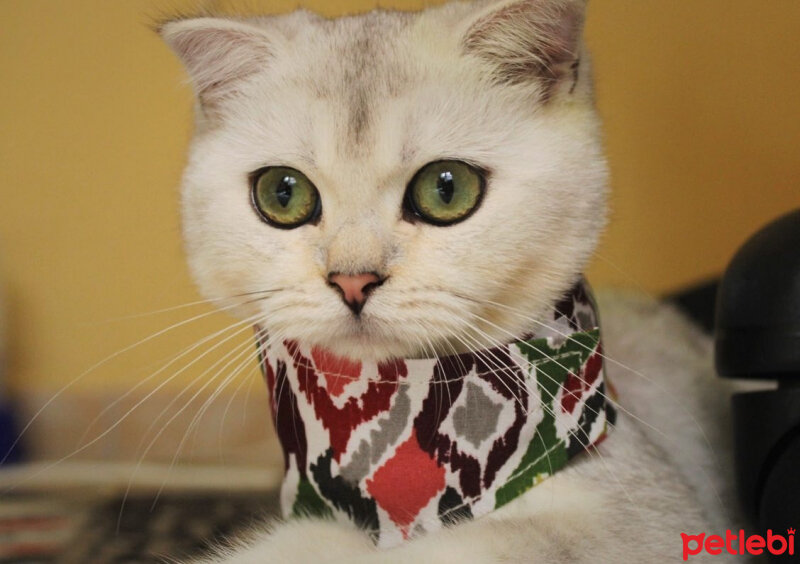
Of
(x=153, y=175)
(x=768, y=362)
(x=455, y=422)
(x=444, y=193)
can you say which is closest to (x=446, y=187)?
(x=444, y=193)

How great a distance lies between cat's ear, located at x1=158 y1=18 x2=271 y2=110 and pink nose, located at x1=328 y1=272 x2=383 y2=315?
1.05 feet

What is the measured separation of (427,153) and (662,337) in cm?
80

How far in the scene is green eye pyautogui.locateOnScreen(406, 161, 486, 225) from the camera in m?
0.74

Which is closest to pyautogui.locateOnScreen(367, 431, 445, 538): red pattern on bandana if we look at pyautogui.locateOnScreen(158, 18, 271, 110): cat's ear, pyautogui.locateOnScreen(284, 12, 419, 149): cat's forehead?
pyautogui.locateOnScreen(284, 12, 419, 149): cat's forehead

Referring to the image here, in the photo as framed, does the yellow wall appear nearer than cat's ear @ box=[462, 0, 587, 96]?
No

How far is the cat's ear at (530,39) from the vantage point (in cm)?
76

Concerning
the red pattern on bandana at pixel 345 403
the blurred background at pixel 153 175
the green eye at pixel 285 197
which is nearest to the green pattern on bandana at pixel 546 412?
the red pattern on bandana at pixel 345 403

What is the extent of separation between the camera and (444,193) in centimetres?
74

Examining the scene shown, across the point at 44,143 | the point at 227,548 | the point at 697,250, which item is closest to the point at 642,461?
the point at 227,548

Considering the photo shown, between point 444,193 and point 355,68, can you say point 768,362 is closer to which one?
point 444,193

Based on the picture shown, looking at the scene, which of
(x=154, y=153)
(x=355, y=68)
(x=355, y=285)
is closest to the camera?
(x=355, y=285)

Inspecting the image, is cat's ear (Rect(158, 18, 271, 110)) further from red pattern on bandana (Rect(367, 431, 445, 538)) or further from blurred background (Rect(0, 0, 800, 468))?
blurred background (Rect(0, 0, 800, 468))

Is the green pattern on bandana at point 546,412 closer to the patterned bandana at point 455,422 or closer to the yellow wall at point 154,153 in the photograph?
the patterned bandana at point 455,422

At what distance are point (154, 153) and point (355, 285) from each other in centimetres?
117
